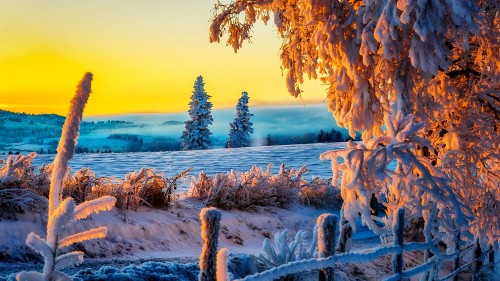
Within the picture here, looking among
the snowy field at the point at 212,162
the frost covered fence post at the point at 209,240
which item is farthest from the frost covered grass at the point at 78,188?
the frost covered fence post at the point at 209,240

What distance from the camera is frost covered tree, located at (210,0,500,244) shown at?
479 centimetres

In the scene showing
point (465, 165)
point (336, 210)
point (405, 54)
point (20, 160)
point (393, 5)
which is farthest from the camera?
point (336, 210)

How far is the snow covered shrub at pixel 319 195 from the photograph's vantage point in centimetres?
1141

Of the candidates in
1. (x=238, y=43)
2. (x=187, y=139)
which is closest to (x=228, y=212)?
(x=238, y=43)

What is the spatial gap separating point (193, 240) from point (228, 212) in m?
1.48

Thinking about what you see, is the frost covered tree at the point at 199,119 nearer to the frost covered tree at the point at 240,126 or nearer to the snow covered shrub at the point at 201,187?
the frost covered tree at the point at 240,126

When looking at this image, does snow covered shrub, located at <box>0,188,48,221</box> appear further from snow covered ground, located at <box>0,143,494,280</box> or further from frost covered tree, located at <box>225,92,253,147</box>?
frost covered tree, located at <box>225,92,253,147</box>

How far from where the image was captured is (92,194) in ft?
25.4

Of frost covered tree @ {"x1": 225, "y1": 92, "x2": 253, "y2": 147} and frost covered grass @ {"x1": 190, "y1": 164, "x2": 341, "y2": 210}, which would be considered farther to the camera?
frost covered tree @ {"x1": 225, "y1": 92, "x2": 253, "y2": 147}

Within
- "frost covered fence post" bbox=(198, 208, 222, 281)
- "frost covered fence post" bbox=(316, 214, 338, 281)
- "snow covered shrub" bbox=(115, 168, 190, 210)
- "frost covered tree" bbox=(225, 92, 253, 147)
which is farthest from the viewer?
"frost covered tree" bbox=(225, 92, 253, 147)

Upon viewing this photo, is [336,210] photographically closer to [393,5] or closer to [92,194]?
[92,194]

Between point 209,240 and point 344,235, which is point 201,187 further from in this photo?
point 209,240

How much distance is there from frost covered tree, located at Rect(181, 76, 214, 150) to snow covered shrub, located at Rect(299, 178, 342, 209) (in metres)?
27.1

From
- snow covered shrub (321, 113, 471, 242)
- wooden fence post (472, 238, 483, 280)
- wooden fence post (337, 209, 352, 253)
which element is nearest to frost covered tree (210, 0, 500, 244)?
snow covered shrub (321, 113, 471, 242)
